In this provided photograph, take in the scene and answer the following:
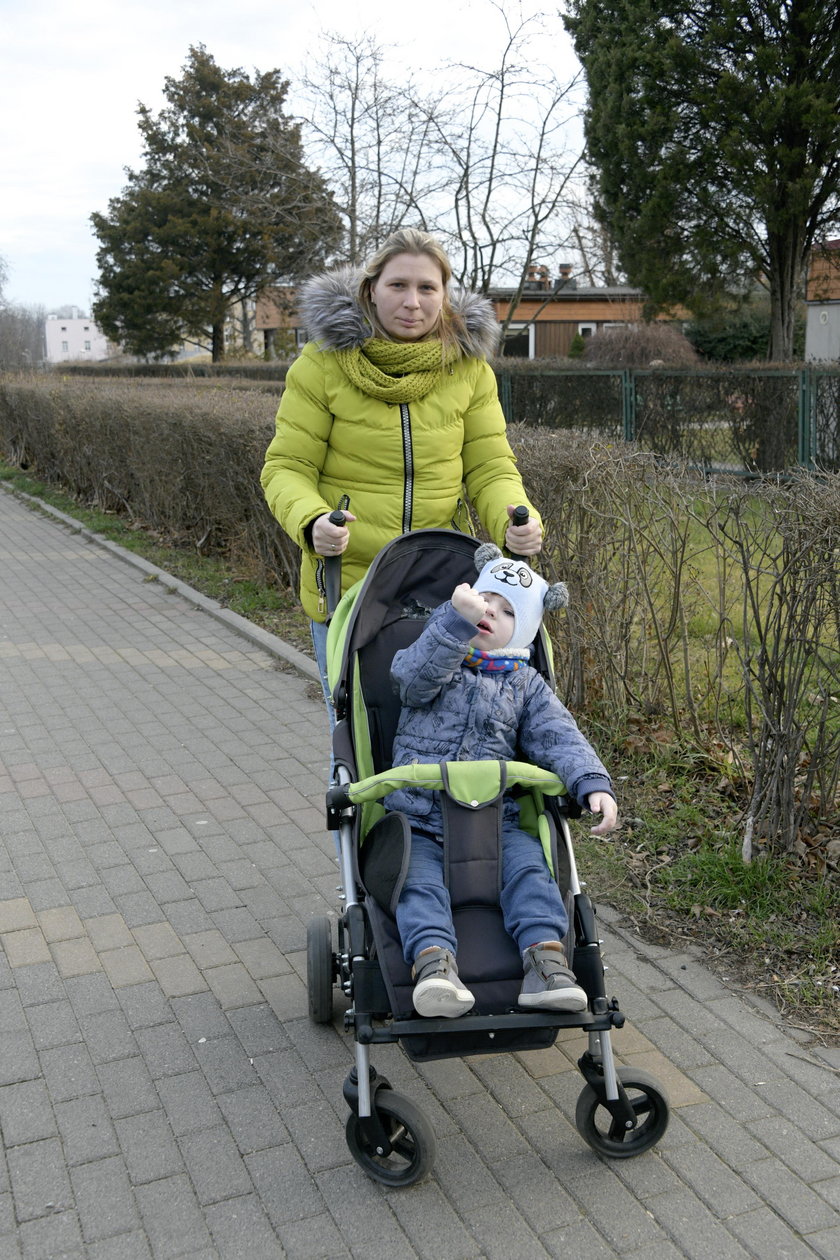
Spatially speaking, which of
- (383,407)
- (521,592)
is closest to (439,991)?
(521,592)

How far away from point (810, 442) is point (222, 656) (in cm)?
782

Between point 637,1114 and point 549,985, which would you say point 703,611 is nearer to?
point 637,1114

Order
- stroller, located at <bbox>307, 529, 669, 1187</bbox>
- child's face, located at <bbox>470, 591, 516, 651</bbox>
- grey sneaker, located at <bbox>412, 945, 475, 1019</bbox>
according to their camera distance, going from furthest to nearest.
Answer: child's face, located at <bbox>470, 591, 516, 651</bbox> → stroller, located at <bbox>307, 529, 669, 1187</bbox> → grey sneaker, located at <bbox>412, 945, 475, 1019</bbox>

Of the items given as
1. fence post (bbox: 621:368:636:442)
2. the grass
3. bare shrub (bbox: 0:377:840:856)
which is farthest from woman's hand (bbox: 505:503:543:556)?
fence post (bbox: 621:368:636:442)

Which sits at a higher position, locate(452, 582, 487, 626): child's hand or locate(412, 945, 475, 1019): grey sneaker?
locate(452, 582, 487, 626): child's hand

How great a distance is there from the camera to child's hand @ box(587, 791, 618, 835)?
112 inches

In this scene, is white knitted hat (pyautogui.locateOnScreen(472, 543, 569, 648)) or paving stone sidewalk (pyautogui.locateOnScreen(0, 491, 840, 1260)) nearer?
paving stone sidewalk (pyautogui.locateOnScreen(0, 491, 840, 1260))

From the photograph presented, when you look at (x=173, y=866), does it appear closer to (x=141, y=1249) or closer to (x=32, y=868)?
(x=32, y=868)

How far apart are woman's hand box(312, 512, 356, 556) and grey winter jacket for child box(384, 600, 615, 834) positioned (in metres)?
0.36

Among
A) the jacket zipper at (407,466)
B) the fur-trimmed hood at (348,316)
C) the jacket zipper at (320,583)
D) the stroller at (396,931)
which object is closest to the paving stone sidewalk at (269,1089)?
the stroller at (396,931)

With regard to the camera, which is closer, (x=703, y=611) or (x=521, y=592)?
(x=521, y=592)

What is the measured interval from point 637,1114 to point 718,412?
12.0 metres

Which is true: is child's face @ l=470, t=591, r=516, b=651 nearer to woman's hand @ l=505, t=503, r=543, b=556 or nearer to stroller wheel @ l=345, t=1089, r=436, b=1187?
woman's hand @ l=505, t=503, r=543, b=556

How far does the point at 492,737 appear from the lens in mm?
3158
